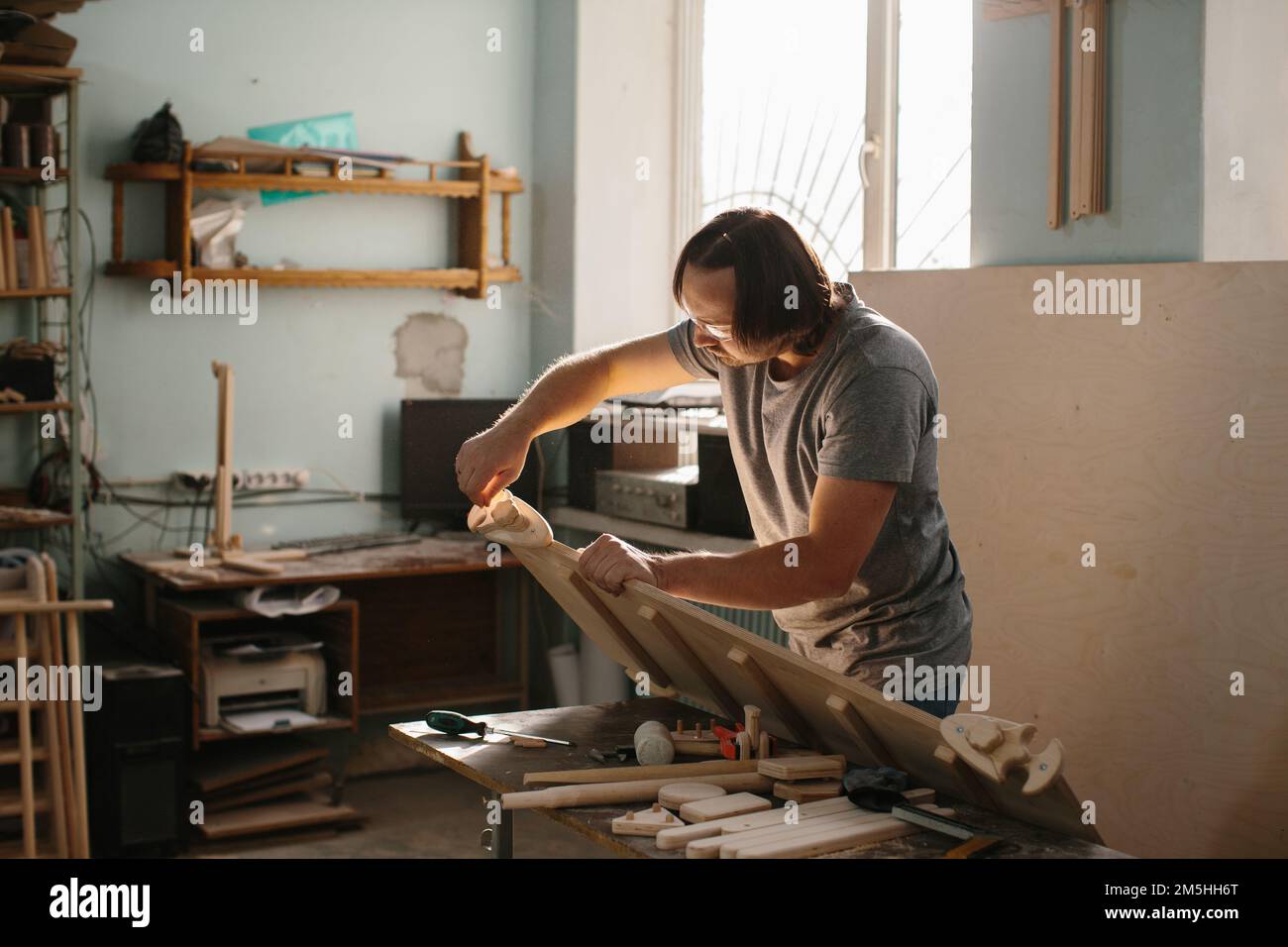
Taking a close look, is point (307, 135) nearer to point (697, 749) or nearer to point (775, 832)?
point (697, 749)

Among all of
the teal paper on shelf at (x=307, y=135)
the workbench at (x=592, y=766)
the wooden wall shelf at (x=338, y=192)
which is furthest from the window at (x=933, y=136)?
the workbench at (x=592, y=766)

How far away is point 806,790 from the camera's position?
6.03 ft

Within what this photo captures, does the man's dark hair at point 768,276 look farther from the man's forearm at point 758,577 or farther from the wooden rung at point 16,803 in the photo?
the wooden rung at point 16,803

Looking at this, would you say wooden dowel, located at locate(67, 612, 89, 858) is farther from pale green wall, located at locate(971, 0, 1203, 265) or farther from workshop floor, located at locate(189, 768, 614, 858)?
pale green wall, located at locate(971, 0, 1203, 265)

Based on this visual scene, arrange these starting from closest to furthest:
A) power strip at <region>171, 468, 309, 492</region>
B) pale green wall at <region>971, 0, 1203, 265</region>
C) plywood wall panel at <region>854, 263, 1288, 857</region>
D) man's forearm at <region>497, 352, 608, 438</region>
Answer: man's forearm at <region>497, 352, 608, 438</region> → plywood wall panel at <region>854, 263, 1288, 857</region> → pale green wall at <region>971, 0, 1203, 265</region> → power strip at <region>171, 468, 309, 492</region>

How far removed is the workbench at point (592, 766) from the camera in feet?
5.48

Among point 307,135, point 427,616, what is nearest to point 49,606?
point 427,616

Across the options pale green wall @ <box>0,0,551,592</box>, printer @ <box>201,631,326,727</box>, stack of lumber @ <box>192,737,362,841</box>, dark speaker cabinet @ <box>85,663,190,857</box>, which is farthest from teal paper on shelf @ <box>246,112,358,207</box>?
stack of lumber @ <box>192,737,362,841</box>

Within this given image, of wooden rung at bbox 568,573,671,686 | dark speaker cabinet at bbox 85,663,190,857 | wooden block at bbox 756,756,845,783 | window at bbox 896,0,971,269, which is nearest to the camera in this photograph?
wooden block at bbox 756,756,845,783

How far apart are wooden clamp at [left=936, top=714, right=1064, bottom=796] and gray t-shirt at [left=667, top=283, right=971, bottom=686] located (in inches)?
16.3

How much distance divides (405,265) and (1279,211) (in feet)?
9.71

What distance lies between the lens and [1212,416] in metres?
2.80

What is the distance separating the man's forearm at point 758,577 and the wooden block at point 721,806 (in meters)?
0.29

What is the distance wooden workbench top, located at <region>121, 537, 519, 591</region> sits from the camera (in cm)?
417
